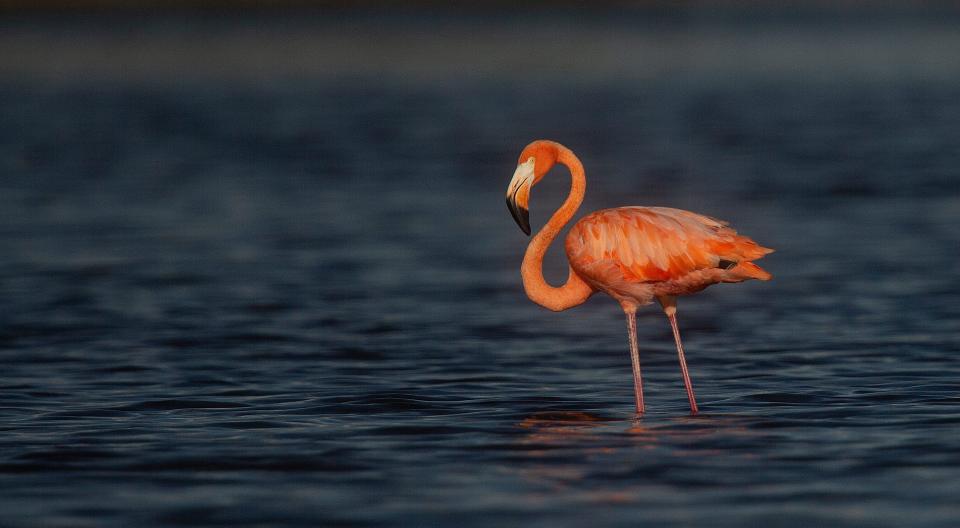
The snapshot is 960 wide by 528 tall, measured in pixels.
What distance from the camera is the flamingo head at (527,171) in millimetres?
9391

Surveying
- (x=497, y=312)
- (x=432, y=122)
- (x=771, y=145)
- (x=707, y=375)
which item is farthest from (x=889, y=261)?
(x=432, y=122)

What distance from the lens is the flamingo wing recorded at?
9.11m

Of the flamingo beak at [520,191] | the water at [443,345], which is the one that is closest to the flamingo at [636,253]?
the flamingo beak at [520,191]

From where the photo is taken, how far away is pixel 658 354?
37.7ft

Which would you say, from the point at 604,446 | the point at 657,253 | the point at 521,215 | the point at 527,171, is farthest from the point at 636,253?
the point at 604,446

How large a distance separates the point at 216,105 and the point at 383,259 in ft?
75.1

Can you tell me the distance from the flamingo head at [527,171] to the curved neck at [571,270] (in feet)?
0.25

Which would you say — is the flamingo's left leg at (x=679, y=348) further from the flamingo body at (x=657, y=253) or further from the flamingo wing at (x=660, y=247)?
the flamingo wing at (x=660, y=247)

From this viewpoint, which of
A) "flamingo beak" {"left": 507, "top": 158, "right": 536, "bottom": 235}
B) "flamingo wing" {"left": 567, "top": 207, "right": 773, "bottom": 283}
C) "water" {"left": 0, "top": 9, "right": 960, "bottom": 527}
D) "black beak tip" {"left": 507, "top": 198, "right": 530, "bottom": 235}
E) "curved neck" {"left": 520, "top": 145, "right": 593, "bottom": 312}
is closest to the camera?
"water" {"left": 0, "top": 9, "right": 960, "bottom": 527}

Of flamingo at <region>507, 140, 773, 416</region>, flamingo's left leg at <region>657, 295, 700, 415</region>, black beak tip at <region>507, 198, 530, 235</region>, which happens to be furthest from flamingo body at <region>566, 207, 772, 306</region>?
black beak tip at <region>507, 198, 530, 235</region>

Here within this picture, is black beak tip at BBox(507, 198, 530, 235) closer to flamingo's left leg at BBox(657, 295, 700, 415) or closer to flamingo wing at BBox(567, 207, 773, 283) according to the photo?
flamingo wing at BBox(567, 207, 773, 283)

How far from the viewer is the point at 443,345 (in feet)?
39.2

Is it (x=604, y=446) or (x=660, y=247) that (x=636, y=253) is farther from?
(x=604, y=446)

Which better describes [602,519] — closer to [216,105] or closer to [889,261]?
[889,261]
